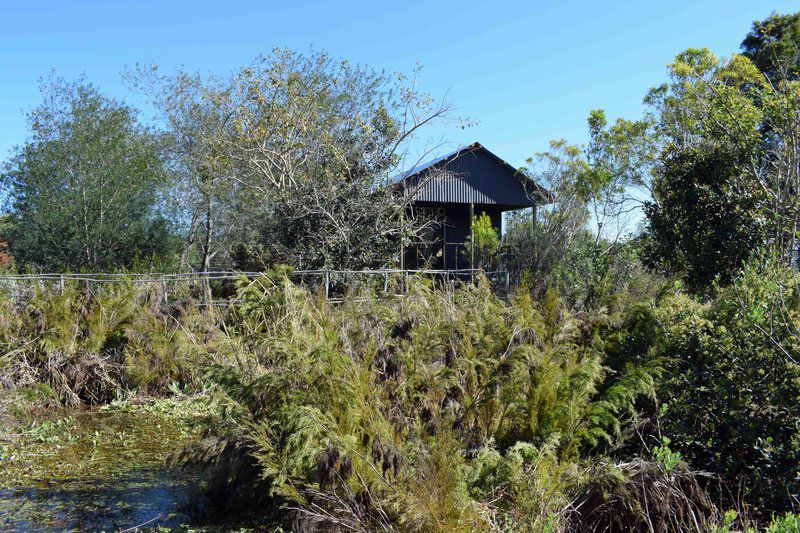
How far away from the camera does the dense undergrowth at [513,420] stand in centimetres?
413

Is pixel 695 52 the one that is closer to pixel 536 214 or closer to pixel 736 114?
pixel 536 214

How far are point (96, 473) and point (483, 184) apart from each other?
66.2 ft

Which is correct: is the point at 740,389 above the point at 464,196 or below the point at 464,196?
below

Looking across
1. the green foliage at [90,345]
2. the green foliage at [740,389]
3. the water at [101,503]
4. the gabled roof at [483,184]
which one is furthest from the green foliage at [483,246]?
the green foliage at [740,389]

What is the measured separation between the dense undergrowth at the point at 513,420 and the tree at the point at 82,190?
21.3m

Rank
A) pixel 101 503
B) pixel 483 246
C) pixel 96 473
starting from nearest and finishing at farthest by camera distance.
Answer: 1. pixel 101 503
2. pixel 96 473
3. pixel 483 246

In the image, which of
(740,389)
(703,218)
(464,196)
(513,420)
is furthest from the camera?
(464,196)

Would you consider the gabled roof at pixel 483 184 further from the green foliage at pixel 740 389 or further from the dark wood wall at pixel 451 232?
the green foliage at pixel 740 389

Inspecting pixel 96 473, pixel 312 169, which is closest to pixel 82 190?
pixel 312 169

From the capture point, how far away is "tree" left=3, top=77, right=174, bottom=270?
83.6 ft

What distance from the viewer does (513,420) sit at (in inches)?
195

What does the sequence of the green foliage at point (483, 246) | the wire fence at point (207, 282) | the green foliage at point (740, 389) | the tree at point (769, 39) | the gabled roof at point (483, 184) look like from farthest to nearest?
1. the tree at point (769, 39)
2. the gabled roof at point (483, 184)
3. the green foliage at point (483, 246)
4. the wire fence at point (207, 282)
5. the green foliage at point (740, 389)

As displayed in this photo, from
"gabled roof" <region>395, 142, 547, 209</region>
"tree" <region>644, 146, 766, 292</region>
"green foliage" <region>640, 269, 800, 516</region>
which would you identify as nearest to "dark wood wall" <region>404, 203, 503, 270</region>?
"gabled roof" <region>395, 142, 547, 209</region>

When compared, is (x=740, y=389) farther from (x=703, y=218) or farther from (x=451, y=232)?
(x=451, y=232)
